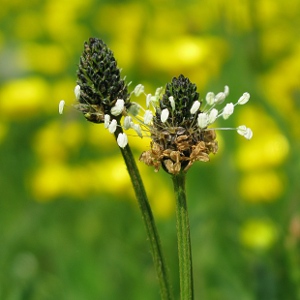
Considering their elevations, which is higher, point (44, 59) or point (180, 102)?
point (44, 59)

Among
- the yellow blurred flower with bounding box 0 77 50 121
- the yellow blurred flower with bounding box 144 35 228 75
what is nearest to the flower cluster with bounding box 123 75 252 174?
the yellow blurred flower with bounding box 144 35 228 75

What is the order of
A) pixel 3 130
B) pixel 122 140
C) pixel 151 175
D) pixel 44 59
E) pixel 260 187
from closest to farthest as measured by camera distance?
pixel 122 140 < pixel 260 187 < pixel 151 175 < pixel 3 130 < pixel 44 59

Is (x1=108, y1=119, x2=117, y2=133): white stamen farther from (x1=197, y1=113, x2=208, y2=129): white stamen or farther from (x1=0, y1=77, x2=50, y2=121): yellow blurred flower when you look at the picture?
(x1=0, y1=77, x2=50, y2=121): yellow blurred flower

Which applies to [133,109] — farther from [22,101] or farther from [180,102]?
[22,101]

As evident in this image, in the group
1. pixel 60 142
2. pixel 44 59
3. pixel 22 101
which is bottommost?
pixel 60 142

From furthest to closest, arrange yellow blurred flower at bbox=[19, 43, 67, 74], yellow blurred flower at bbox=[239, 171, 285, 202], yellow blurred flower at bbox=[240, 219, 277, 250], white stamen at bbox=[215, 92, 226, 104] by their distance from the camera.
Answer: yellow blurred flower at bbox=[19, 43, 67, 74] < yellow blurred flower at bbox=[239, 171, 285, 202] < yellow blurred flower at bbox=[240, 219, 277, 250] < white stamen at bbox=[215, 92, 226, 104]

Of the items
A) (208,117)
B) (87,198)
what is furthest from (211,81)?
(208,117)

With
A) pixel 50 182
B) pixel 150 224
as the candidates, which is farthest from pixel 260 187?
pixel 150 224
